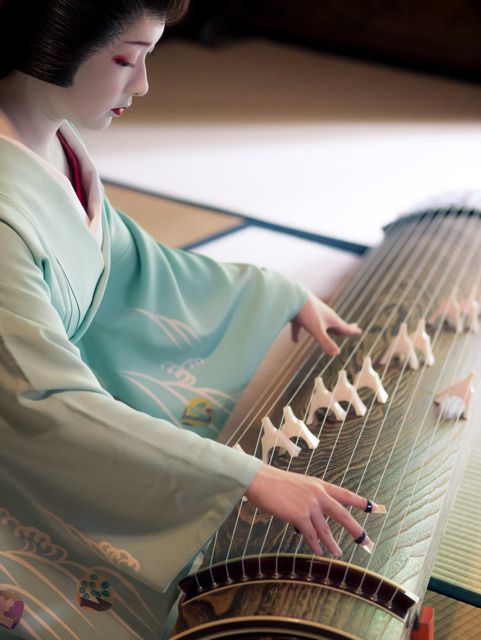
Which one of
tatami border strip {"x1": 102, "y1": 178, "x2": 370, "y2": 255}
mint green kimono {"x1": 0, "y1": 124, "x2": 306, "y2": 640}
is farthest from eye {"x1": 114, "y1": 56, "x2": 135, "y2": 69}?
tatami border strip {"x1": 102, "y1": 178, "x2": 370, "y2": 255}

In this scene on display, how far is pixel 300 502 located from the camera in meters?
1.13

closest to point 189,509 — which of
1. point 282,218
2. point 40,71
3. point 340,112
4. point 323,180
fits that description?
point 40,71

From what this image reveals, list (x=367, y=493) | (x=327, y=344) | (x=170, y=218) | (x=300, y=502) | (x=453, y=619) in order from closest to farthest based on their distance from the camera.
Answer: (x=300, y=502) → (x=367, y=493) → (x=453, y=619) → (x=327, y=344) → (x=170, y=218)

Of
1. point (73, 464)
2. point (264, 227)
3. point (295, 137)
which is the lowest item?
point (73, 464)

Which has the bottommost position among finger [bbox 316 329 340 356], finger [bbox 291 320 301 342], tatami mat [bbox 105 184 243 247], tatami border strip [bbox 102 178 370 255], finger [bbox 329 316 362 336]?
finger [bbox 316 329 340 356]

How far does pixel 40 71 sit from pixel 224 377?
2.39ft

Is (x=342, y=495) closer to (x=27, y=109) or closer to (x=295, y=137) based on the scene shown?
(x=27, y=109)

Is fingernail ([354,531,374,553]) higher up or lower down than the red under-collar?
lower down

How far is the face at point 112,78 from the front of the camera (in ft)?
4.07

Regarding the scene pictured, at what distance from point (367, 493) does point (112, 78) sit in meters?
0.68

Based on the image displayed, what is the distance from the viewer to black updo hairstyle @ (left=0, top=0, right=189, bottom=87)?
119cm

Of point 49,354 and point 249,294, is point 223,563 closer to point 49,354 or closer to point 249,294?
point 49,354

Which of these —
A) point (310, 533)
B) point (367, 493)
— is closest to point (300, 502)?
point (310, 533)

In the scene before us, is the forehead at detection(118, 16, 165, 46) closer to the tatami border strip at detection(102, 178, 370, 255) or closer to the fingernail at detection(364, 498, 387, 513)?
the fingernail at detection(364, 498, 387, 513)
